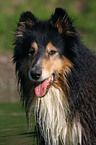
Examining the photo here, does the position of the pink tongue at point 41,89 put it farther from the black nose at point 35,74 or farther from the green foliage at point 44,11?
the green foliage at point 44,11

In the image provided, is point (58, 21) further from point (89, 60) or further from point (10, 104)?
point (10, 104)

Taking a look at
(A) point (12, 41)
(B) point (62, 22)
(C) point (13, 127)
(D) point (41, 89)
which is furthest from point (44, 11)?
(D) point (41, 89)

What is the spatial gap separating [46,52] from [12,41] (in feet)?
2.86

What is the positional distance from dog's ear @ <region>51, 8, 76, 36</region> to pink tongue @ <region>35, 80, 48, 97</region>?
2.66 ft

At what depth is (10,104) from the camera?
1055cm

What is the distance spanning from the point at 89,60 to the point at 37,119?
1240 millimetres

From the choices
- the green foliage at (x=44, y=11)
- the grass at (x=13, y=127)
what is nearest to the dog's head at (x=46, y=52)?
the grass at (x=13, y=127)

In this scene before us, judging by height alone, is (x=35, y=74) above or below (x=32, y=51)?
below

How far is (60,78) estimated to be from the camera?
16.6ft

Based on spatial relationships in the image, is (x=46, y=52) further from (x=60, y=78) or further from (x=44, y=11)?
(x=44, y=11)

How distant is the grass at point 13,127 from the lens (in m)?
6.11

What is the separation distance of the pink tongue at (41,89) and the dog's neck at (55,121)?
17 centimetres

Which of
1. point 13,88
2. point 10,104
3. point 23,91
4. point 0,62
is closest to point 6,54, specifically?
point 0,62

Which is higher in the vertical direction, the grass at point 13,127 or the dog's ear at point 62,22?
the dog's ear at point 62,22
